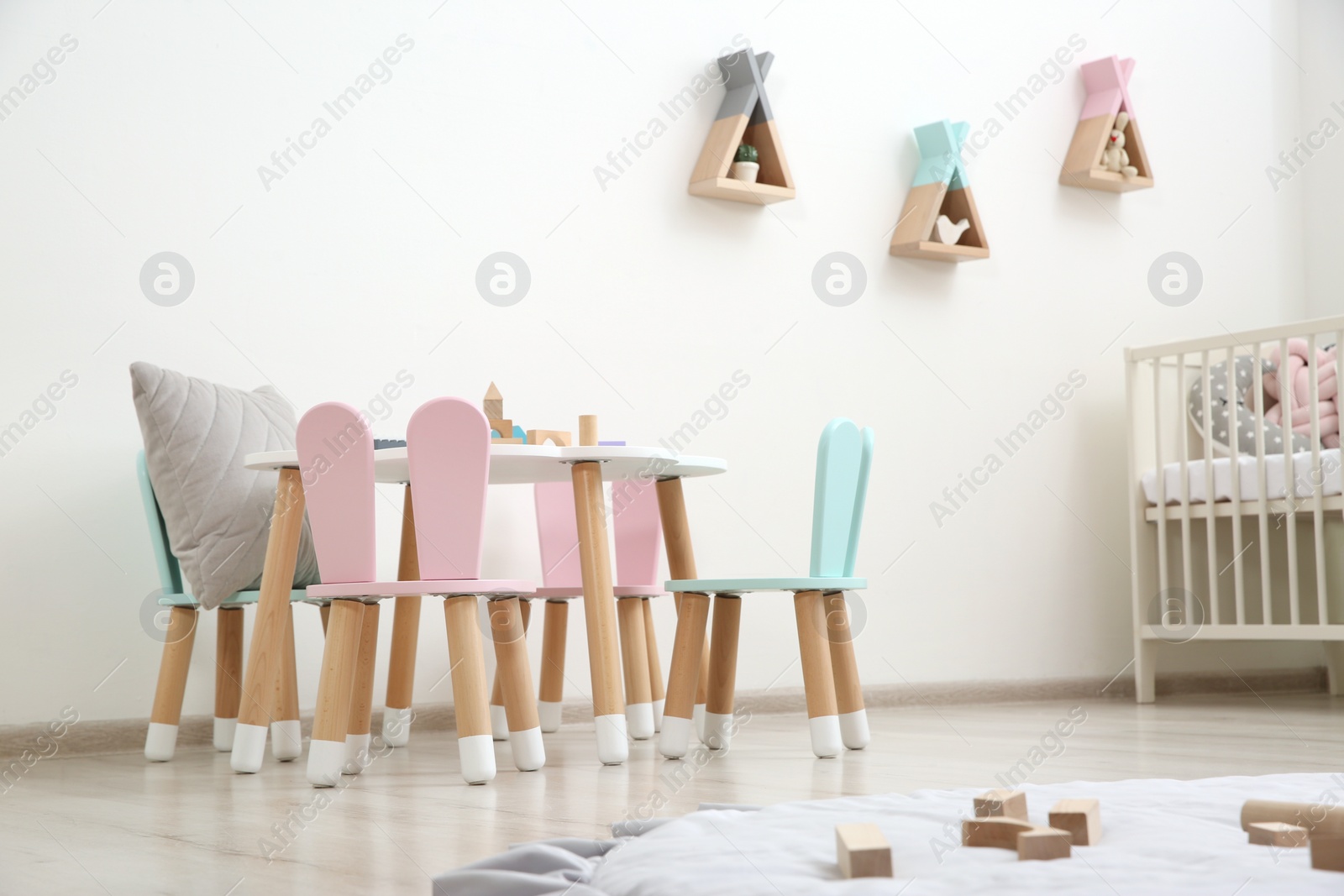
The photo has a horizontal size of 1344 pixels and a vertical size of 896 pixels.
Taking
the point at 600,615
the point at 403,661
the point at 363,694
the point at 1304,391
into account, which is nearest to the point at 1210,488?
the point at 1304,391

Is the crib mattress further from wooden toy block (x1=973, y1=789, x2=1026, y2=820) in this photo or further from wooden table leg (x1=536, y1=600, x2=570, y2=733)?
wooden toy block (x1=973, y1=789, x2=1026, y2=820)

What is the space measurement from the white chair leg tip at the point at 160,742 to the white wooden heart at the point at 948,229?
2.39m

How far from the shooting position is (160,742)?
2.27 m

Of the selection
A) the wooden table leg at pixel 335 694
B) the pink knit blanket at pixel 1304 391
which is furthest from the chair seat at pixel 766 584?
the pink knit blanket at pixel 1304 391

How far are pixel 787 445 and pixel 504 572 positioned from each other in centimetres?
88

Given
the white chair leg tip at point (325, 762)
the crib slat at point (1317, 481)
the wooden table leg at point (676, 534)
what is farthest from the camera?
the crib slat at point (1317, 481)

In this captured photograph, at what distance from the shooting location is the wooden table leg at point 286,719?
2217 mm

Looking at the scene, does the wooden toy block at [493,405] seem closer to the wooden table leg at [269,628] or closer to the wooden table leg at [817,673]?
the wooden table leg at [269,628]

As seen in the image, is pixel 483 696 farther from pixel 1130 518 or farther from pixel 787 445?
pixel 1130 518

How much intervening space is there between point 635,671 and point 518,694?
52 cm

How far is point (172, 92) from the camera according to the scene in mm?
2611

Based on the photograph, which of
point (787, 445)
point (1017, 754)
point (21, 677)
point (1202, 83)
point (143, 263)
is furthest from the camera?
point (1202, 83)

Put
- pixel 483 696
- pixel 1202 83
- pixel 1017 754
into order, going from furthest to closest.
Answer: pixel 1202 83, pixel 1017 754, pixel 483 696

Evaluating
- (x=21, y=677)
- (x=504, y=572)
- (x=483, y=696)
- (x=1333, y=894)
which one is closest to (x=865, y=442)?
(x=483, y=696)
